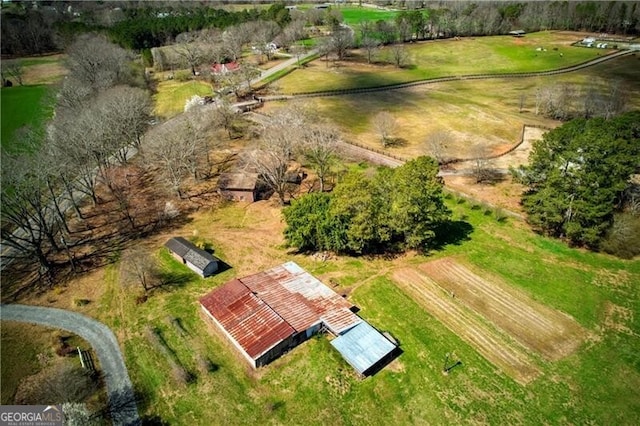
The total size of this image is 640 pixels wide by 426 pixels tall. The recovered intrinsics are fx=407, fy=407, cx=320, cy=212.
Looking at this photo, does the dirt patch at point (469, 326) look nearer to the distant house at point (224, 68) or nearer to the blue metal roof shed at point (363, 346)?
the blue metal roof shed at point (363, 346)

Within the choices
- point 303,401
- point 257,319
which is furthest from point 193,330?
point 303,401

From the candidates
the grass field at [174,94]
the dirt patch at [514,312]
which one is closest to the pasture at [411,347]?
the dirt patch at [514,312]

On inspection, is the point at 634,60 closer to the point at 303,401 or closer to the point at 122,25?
the point at 303,401

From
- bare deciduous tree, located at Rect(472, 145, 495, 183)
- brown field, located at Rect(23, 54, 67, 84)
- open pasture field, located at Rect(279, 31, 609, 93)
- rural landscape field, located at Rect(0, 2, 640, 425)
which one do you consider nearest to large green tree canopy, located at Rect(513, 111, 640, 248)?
rural landscape field, located at Rect(0, 2, 640, 425)

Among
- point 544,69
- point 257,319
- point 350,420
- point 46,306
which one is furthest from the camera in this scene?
point 544,69

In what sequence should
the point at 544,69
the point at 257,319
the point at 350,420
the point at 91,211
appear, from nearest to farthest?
the point at 350,420 < the point at 257,319 < the point at 91,211 < the point at 544,69

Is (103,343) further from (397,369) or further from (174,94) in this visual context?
(174,94)

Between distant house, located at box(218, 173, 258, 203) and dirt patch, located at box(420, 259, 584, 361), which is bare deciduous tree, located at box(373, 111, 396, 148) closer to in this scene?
distant house, located at box(218, 173, 258, 203)
